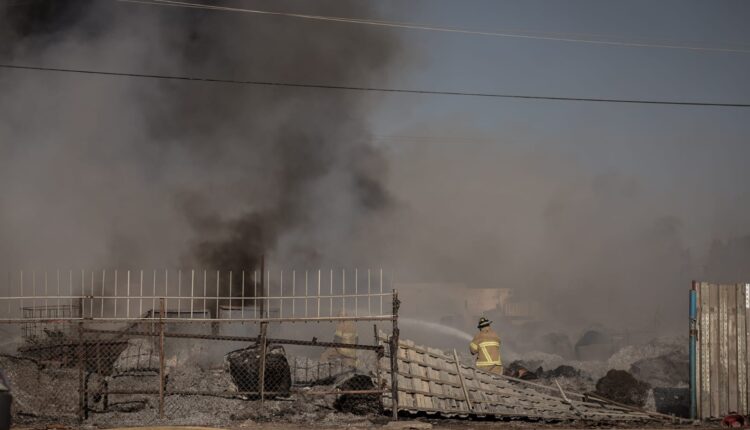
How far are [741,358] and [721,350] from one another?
0.30m

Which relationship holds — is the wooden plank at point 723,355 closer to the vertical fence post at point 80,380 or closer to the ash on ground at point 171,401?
the ash on ground at point 171,401

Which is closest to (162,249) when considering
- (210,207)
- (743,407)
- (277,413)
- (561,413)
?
(210,207)

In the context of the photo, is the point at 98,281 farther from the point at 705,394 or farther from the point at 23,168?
the point at 705,394

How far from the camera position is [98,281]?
67.8 feet

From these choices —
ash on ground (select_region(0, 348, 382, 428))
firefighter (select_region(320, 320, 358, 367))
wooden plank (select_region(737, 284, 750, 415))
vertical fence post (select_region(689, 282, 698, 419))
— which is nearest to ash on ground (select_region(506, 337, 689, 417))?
wooden plank (select_region(737, 284, 750, 415))

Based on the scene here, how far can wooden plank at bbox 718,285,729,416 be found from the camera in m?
10.9

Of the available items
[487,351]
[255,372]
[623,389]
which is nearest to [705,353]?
[623,389]

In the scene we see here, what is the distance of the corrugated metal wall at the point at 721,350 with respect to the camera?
10883 millimetres

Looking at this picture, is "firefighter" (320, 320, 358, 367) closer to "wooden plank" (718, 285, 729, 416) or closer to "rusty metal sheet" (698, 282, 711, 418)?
"rusty metal sheet" (698, 282, 711, 418)

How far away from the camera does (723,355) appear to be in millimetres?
10953

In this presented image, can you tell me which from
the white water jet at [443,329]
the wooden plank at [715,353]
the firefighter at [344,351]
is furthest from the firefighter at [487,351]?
the white water jet at [443,329]

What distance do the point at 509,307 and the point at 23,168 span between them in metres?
21.7

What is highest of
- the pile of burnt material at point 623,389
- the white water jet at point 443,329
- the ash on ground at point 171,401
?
the ash on ground at point 171,401

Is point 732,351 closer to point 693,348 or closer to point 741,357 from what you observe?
point 741,357
